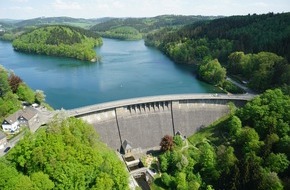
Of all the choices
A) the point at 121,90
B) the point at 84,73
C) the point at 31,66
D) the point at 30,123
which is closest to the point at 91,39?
the point at 31,66

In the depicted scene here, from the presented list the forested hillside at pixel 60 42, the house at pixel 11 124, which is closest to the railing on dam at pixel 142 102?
the house at pixel 11 124

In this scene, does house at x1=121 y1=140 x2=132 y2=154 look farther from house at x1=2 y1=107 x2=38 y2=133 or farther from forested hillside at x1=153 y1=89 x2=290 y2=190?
house at x1=2 y1=107 x2=38 y2=133

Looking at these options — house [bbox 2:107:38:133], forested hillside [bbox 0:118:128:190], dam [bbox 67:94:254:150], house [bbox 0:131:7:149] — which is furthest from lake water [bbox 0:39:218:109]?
forested hillside [bbox 0:118:128:190]

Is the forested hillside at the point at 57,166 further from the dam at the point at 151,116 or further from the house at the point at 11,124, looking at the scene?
the dam at the point at 151,116

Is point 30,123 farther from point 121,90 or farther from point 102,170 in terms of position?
point 121,90

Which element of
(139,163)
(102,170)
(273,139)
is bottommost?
(139,163)
